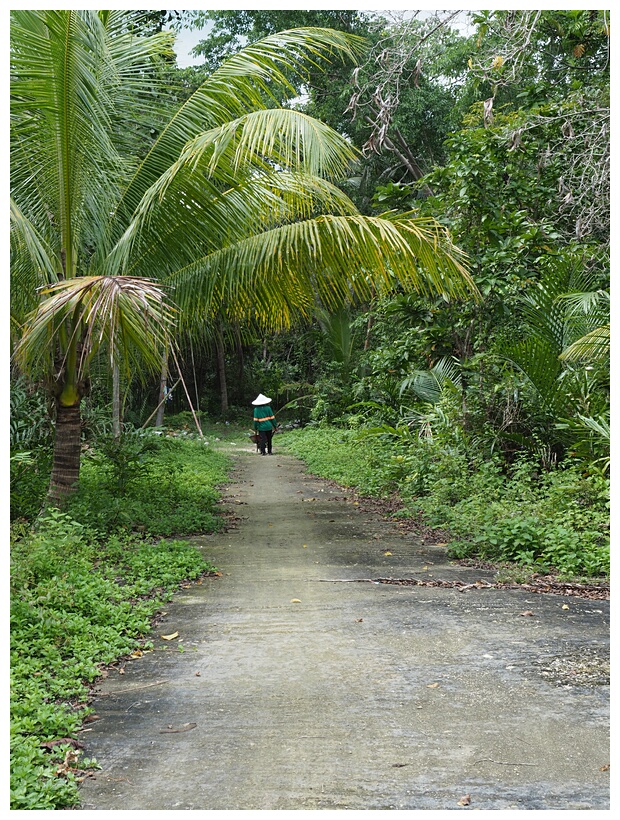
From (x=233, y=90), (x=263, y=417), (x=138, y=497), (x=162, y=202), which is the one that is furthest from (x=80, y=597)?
(x=263, y=417)

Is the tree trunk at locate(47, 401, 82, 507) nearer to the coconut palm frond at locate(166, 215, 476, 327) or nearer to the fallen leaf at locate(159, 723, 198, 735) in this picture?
the coconut palm frond at locate(166, 215, 476, 327)

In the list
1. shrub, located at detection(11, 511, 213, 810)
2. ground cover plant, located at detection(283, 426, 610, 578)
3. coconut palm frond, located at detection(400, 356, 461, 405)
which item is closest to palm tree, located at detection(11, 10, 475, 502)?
shrub, located at detection(11, 511, 213, 810)

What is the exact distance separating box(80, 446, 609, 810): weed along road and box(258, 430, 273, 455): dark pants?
1167cm

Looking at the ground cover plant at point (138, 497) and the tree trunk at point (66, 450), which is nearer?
the ground cover plant at point (138, 497)

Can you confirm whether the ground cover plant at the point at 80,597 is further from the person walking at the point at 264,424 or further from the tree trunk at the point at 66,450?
the person walking at the point at 264,424

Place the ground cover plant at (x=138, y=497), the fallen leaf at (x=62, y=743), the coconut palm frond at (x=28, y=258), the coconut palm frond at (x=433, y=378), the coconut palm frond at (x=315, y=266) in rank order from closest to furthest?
the fallen leaf at (x=62, y=743) < the coconut palm frond at (x=28, y=258) < the coconut palm frond at (x=315, y=266) < the ground cover plant at (x=138, y=497) < the coconut palm frond at (x=433, y=378)

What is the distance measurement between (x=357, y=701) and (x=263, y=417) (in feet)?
46.1

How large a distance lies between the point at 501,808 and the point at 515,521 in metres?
4.15

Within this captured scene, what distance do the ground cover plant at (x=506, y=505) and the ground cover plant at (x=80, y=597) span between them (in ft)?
7.88

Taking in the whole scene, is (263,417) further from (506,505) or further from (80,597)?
(80,597)

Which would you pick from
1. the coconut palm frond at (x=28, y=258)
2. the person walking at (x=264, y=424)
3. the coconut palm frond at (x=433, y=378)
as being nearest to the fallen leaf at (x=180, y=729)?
the coconut palm frond at (x=28, y=258)

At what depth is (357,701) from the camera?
11.5 feet

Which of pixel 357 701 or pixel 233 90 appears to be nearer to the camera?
pixel 357 701

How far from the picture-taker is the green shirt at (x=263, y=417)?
17.1 metres
